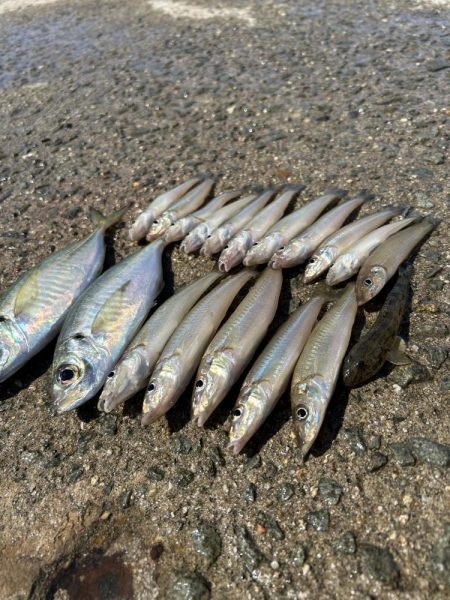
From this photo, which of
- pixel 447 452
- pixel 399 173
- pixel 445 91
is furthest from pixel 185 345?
pixel 445 91

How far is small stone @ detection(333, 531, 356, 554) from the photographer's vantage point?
2.37m

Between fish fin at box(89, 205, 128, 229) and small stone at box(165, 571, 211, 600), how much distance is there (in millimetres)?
2916

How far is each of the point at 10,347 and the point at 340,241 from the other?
2.48m

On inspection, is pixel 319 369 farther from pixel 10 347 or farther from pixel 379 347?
pixel 10 347

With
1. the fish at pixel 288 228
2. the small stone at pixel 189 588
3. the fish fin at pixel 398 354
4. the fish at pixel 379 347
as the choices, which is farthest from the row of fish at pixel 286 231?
the small stone at pixel 189 588

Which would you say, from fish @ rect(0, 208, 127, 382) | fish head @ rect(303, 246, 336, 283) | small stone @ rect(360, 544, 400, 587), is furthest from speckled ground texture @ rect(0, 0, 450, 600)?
fish @ rect(0, 208, 127, 382)

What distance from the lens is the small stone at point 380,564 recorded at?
226cm

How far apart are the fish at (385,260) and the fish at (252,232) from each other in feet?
3.04

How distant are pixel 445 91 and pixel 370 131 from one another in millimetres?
1236

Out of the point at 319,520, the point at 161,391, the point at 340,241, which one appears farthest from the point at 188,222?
the point at 319,520

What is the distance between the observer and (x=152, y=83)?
671cm

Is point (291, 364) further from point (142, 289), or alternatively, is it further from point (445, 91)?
point (445, 91)

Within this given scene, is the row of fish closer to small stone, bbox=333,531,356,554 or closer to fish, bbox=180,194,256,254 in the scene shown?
fish, bbox=180,194,256,254

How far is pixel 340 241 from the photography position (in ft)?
12.0
